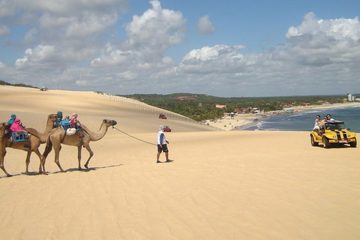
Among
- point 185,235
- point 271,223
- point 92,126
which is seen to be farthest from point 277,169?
point 92,126

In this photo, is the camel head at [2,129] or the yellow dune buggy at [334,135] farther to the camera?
the yellow dune buggy at [334,135]

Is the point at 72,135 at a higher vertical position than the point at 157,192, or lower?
higher

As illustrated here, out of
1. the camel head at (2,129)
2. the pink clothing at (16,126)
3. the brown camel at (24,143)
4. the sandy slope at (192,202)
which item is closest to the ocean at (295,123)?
the sandy slope at (192,202)

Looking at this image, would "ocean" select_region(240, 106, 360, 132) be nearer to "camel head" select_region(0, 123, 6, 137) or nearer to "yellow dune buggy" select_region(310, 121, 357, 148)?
"yellow dune buggy" select_region(310, 121, 357, 148)

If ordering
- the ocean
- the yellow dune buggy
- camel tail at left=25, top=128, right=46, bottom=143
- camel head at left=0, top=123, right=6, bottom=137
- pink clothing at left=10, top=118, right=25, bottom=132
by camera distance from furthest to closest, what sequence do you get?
the ocean → the yellow dune buggy → camel tail at left=25, top=128, right=46, bottom=143 → pink clothing at left=10, top=118, right=25, bottom=132 → camel head at left=0, top=123, right=6, bottom=137

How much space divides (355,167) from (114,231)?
9.67 meters

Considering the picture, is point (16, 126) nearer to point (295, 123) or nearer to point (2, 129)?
A: point (2, 129)

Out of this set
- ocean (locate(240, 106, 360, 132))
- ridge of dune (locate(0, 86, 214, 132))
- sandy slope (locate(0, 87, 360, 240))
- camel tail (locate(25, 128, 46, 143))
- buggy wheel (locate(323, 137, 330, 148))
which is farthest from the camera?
ocean (locate(240, 106, 360, 132))

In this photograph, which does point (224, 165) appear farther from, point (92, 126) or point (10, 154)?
point (92, 126)

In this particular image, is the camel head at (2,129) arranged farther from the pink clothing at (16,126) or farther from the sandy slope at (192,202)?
the sandy slope at (192,202)

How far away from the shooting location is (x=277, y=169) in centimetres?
1430

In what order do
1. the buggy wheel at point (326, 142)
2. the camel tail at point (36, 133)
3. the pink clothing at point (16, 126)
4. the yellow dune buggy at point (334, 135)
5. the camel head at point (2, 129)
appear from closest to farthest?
the camel head at point (2, 129) < the pink clothing at point (16, 126) < the camel tail at point (36, 133) < the yellow dune buggy at point (334, 135) < the buggy wheel at point (326, 142)

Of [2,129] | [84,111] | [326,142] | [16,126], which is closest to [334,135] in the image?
[326,142]

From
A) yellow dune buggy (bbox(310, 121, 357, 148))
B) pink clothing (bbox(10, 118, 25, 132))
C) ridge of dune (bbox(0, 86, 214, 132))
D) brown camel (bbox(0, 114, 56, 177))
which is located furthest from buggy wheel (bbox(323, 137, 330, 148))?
ridge of dune (bbox(0, 86, 214, 132))
